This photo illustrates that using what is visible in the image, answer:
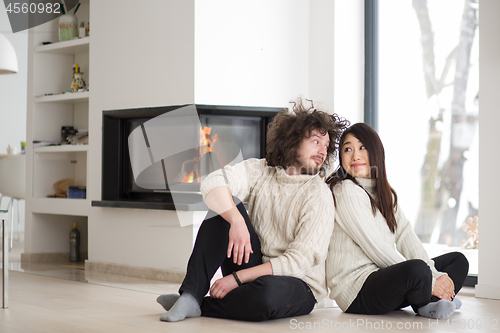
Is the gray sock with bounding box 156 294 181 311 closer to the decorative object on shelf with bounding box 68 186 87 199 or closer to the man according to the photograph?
the man

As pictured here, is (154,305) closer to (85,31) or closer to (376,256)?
(376,256)

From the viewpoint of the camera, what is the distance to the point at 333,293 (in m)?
2.18

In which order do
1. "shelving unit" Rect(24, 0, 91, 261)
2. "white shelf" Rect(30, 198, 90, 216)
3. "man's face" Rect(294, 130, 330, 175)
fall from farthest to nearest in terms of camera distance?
"shelving unit" Rect(24, 0, 91, 261), "white shelf" Rect(30, 198, 90, 216), "man's face" Rect(294, 130, 330, 175)

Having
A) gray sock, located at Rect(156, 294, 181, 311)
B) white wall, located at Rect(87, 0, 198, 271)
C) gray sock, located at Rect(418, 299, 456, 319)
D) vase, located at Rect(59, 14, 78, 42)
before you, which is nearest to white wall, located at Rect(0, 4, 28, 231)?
vase, located at Rect(59, 14, 78, 42)

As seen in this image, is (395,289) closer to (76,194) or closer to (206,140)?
(206,140)

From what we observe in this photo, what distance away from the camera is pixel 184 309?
78.5 inches

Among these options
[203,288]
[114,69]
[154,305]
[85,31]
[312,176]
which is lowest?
[154,305]

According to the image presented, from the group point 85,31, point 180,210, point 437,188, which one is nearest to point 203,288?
point 180,210

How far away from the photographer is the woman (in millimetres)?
2041

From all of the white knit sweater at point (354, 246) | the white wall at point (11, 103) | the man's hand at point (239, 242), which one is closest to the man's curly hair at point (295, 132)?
the white knit sweater at point (354, 246)

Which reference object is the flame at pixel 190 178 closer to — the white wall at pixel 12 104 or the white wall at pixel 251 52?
the white wall at pixel 251 52

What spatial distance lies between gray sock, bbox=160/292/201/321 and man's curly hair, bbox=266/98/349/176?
62 cm

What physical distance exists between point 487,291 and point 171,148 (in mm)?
1920

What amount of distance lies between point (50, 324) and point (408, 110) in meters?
2.51
